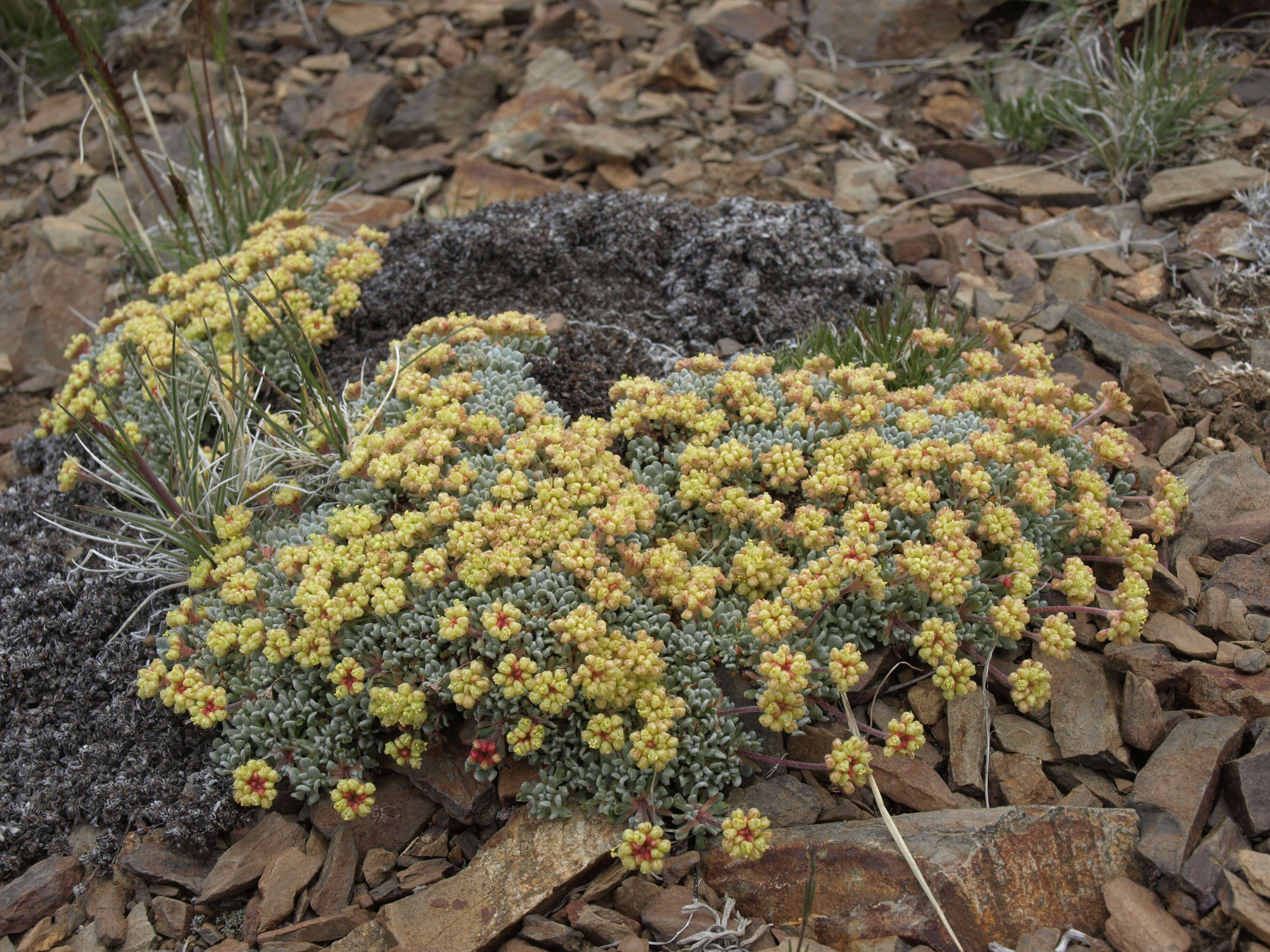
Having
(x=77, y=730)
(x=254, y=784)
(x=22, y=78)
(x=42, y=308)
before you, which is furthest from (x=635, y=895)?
(x=22, y=78)

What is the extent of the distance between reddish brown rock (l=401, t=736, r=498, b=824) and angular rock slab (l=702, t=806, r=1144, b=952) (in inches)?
31.8

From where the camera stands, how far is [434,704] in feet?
9.96

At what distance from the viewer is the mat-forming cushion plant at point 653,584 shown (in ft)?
9.27

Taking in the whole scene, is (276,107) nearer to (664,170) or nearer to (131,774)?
(664,170)

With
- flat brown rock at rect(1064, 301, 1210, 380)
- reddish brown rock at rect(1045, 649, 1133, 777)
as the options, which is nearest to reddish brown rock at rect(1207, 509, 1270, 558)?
reddish brown rock at rect(1045, 649, 1133, 777)

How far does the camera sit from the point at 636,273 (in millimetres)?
4816

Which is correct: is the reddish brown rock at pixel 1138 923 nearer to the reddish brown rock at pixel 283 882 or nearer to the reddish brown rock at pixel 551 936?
the reddish brown rock at pixel 551 936

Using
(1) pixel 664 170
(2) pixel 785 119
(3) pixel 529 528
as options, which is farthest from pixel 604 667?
(2) pixel 785 119

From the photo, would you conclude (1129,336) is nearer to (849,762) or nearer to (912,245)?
(912,245)

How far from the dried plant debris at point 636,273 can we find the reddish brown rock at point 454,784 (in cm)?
195

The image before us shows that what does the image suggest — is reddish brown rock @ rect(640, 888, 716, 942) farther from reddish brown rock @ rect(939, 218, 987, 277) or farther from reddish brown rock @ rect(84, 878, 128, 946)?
reddish brown rock @ rect(939, 218, 987, 277)

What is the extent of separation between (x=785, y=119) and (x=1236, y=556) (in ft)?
14.0

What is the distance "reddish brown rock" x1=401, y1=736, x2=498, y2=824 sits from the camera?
300cm

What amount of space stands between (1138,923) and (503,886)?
5.70 ft
